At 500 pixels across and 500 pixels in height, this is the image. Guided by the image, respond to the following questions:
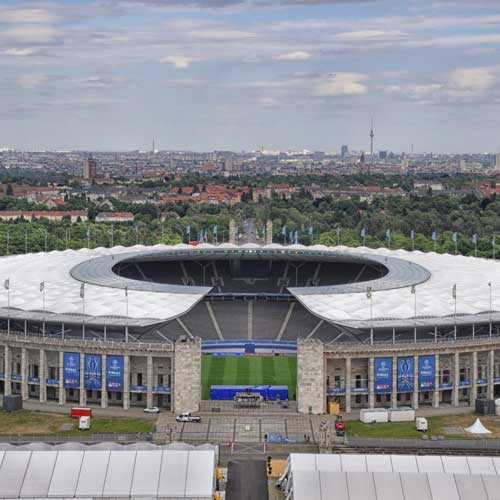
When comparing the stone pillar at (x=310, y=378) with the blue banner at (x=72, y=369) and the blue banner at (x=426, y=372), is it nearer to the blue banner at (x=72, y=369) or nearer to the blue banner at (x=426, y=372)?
the blue banner at (x=426, y=372)

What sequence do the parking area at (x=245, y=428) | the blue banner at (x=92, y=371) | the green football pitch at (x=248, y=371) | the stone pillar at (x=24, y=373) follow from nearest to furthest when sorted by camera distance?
the parking area at (x=245, y=428) < the blue banner at (x=92, y=371) < the stone pillar at (x=24, y=373) < the green football pitch at (x=248, y=371)

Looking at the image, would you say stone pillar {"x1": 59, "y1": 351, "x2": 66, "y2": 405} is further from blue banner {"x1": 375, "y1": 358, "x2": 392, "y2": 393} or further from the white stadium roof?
blue banner {"x1": 375, "y1": 358, "x2": 392, "y2": 393}

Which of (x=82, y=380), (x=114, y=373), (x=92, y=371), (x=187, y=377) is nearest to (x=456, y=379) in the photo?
(x=187, y=377)

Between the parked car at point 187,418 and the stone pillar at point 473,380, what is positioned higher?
the stone pillar at point 473,380

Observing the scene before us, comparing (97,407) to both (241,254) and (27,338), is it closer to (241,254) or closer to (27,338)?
(27,338)

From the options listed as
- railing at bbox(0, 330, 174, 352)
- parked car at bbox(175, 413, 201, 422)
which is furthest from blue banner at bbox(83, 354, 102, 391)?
parked car at bbox(175, 413, 201, 422)

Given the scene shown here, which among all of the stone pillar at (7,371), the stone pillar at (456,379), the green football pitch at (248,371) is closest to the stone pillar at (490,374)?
the stone pillar at (456,379)

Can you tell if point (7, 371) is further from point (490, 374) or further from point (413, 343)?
point (490, 374)
